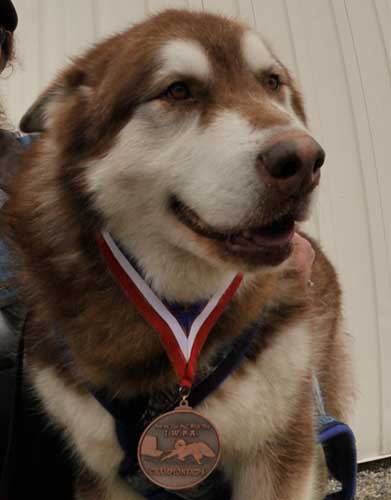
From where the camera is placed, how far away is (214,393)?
4.88 feet

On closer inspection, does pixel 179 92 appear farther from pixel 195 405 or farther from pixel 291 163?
pixel 195 405

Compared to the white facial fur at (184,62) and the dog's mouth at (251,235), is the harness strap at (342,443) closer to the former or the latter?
the dog's mouth at (251,235)

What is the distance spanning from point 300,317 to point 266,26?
10.8 ft

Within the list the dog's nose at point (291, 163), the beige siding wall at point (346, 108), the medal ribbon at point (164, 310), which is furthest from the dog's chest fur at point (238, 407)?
the beige siding wall at point (346, 108)

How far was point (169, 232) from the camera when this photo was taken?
1.43 metres

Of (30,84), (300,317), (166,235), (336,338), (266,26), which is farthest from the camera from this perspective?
(266,26)

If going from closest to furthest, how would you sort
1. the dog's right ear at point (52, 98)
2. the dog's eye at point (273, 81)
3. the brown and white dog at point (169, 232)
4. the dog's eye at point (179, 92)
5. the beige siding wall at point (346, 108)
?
the brown and white dog at point (169, 232) < the dog's eye at point (179, 92) < the dog's eye at point (273, 81) < the dog's right ear at point (52, 98) < the beige siding wall at point (346, 108)

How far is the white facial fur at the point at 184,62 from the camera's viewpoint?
1.42m

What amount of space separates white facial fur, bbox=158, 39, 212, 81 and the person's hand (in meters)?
0.53

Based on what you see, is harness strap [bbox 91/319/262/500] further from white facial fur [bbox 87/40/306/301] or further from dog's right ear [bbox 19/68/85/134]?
dog's right ear [bbox 19/68/85/134]

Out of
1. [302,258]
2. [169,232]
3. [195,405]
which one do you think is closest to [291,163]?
[169,232]

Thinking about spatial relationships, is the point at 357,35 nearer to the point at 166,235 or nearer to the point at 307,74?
the point at 307,74

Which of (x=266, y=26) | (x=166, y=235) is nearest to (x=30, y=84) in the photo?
(x=266, y=26)

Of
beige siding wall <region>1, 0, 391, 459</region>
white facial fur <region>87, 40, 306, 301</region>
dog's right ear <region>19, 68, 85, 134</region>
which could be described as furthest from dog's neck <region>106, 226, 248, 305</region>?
beige siding wall <region>1, 0, 391, 459</region>
